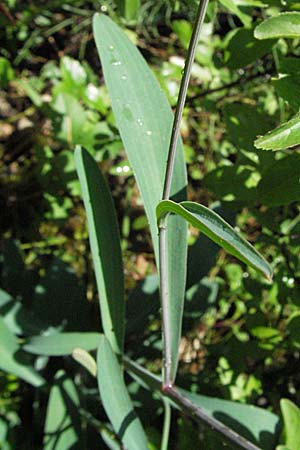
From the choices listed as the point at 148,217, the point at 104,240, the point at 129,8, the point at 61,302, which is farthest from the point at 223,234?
the point at 61,302

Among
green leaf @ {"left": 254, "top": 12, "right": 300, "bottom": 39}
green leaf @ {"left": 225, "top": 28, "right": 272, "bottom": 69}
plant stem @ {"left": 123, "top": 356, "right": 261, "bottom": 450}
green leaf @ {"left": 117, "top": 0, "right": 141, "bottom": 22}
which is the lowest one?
plant stem @ {"left": 123, "top": 356, "right": 261, "bottom": 450}

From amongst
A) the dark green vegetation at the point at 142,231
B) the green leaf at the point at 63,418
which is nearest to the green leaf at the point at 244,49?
the dark green vegetation at the point at 142,231

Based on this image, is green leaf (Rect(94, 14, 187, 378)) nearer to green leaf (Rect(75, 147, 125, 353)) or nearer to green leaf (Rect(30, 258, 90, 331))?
green leaf (Rect(75, 147, 125, 353))

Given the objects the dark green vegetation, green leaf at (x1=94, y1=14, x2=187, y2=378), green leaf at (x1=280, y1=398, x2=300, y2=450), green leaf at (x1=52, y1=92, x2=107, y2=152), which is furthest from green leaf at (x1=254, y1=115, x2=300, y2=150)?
green leaf at (x1=52, y1=92, x2=107, y2=152)

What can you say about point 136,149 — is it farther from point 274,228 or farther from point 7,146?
point 7,146

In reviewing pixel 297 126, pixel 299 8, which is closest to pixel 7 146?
pixel 299 8
